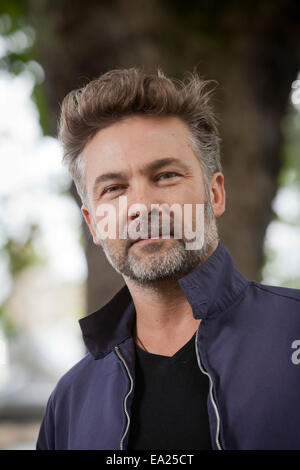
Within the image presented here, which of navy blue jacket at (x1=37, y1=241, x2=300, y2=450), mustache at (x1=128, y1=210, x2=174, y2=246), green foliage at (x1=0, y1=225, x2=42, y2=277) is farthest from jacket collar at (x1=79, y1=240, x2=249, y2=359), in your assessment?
green foliage at (x1=0, y1=225, x2=42, y2=277)

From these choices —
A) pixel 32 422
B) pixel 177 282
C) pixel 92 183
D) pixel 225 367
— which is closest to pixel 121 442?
pixel 225 367

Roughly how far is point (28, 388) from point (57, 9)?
7.16 m

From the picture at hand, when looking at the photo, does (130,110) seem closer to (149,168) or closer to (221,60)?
(149,168)

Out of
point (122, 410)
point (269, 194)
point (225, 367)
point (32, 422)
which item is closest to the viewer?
point (225, 367)

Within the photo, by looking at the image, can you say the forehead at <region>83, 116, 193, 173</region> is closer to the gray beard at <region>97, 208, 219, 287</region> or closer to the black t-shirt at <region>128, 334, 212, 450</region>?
the gray beard at <region>97, 208, 219, 287</region>

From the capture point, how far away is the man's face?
5.13 ft

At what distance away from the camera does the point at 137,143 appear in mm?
1610

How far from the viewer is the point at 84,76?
10.0 feet

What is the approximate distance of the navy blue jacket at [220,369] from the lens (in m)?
1.32

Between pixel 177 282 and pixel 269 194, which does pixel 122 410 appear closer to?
pixel 177 282

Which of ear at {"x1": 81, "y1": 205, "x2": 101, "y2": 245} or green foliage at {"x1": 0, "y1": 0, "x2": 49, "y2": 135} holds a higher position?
green foliage at {"x1": 0, "y1": 0, "x2": 49, "y2": 135}

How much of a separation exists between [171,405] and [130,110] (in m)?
0.91

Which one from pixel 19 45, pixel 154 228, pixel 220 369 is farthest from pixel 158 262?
pixel 19 45

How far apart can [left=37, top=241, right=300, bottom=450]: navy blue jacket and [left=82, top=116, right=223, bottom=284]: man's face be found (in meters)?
0.08
